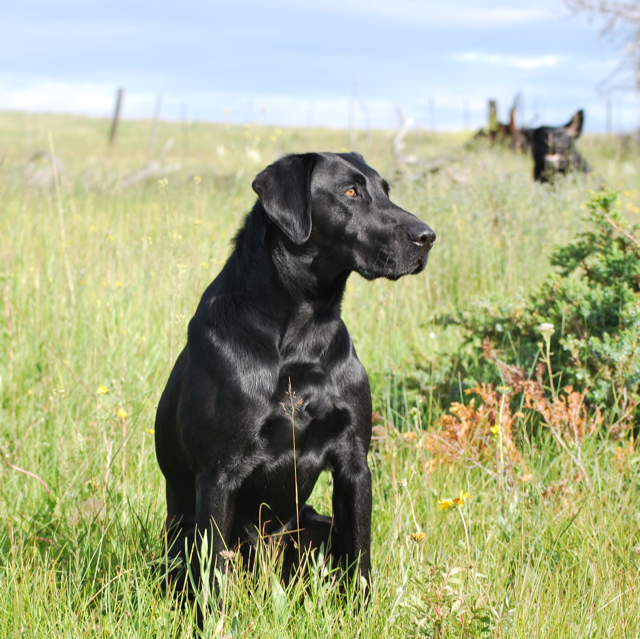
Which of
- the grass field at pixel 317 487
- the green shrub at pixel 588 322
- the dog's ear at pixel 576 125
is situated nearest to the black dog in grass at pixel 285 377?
the grass field at pixel 317 487

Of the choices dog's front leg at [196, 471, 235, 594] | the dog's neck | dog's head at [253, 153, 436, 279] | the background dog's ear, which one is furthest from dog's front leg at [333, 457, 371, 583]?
the background dog's ear

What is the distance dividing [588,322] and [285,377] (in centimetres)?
179

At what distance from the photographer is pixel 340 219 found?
7.29 ft

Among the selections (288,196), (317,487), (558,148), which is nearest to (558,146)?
(558,148)

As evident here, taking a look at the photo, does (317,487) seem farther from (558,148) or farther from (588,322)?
(558,148)

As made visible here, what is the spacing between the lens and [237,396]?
6.45ft

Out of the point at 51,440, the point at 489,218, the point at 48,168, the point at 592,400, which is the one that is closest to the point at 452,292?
the point at 489,218

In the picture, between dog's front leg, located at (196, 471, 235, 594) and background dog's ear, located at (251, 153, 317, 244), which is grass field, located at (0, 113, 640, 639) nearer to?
dog's front leg, located at (196, 471, 235, 594)

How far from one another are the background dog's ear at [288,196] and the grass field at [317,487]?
22.2 inches

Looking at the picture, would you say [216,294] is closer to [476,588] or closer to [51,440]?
[476,588]

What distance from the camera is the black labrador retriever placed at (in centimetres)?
737

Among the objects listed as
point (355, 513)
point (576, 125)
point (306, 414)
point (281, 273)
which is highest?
point (576, 125)

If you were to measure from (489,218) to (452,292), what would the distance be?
3.25 feet

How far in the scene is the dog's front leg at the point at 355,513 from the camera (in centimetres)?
207
